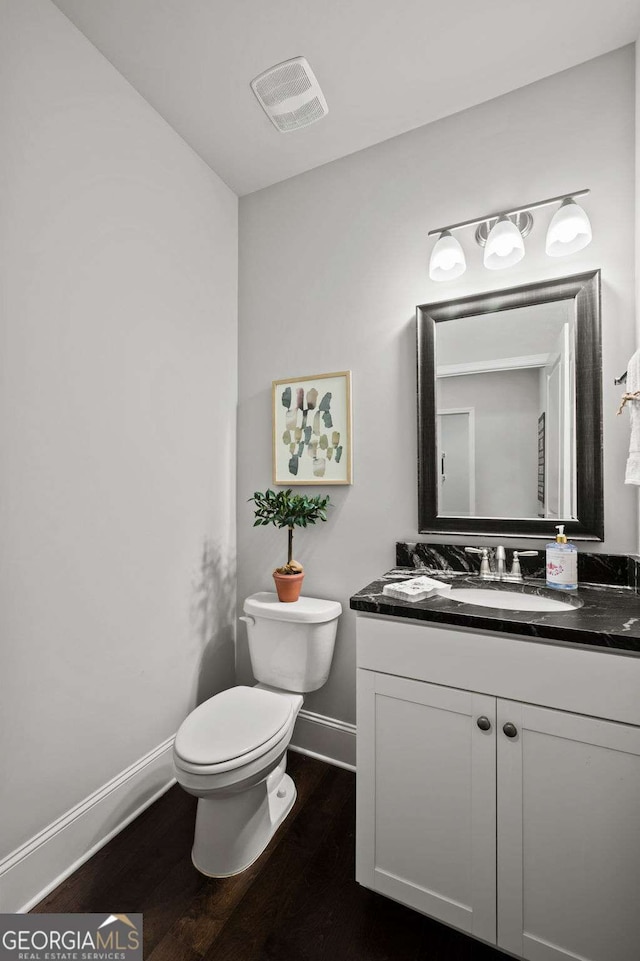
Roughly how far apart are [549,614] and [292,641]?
1.00 metres

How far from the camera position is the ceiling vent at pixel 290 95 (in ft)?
5.02

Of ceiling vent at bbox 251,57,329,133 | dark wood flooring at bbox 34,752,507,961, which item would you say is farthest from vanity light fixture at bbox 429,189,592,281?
dark wood flooring at bbox 34,752,507,961

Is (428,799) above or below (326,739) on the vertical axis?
above

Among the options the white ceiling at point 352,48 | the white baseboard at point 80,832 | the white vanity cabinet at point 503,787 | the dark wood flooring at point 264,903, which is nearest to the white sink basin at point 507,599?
the white vanity cabinet at point 503,787

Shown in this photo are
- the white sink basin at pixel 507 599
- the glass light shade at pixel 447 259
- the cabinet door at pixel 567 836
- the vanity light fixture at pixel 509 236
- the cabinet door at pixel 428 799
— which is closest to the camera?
the cabinet door at pixel 567 836

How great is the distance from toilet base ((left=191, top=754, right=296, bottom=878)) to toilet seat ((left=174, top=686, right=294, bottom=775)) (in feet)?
0.45

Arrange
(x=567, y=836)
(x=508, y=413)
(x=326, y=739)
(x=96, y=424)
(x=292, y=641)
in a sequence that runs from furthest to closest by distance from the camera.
→ (x=326, y=739)
(x=292, y=641)
(x=508, y=413)
(x=96, y=424)
(x=567, y=836)

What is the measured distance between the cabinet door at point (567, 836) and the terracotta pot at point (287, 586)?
95 centimetres

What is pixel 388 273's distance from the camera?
1.83m

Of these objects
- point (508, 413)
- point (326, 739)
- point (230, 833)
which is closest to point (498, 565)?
point (508, 413)

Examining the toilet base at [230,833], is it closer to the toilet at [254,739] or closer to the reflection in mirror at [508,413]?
the toilet at [254,739]

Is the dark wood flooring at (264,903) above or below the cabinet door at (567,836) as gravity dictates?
below

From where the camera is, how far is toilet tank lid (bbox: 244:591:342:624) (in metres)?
1.75

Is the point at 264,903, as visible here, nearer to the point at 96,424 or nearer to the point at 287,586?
the point at 287,586
